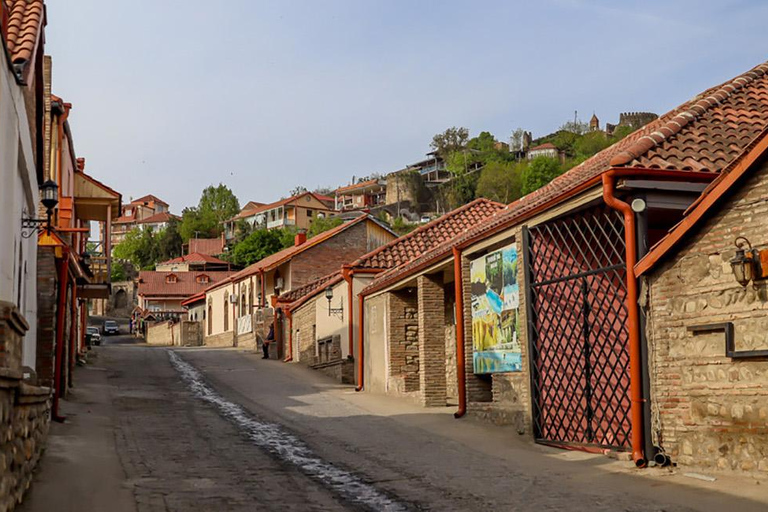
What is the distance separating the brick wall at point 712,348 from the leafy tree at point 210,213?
10309 centimetres

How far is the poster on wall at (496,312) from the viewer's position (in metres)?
14.9

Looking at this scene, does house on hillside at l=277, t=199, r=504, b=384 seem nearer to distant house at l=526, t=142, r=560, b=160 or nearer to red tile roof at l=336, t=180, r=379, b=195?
distant house at l=526, t=142, r=560, b=160

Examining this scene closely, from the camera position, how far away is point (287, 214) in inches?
4294

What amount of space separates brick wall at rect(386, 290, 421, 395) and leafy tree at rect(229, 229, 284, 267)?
6097 centimetres

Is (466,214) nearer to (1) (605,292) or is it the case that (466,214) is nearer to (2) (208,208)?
(1) (605,292)

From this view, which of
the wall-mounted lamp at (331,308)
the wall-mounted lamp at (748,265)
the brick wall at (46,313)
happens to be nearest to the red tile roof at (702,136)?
the wall-mounted lamp at (748,265)

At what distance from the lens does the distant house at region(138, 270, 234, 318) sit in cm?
7175

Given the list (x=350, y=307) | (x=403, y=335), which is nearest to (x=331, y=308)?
(x=350, y=307)

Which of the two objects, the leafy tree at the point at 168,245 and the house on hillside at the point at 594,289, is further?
the leafy tree at the point at 168,245

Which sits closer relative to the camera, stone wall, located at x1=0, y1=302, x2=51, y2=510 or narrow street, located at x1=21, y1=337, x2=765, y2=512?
stone wall, located at x1=0, y1=302, x2=51, y2=510

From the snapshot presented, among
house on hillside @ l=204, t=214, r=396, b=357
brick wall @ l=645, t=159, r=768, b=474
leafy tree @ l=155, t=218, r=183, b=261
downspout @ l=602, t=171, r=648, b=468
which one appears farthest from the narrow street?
leafy tree @ l=155, t=218, r=183, b=261

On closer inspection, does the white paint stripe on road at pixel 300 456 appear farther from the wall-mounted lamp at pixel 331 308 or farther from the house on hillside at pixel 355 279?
the wall-mounted lamp at pixel 331 308

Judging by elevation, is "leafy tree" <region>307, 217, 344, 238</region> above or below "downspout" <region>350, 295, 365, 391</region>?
above

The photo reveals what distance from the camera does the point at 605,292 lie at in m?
12.6
